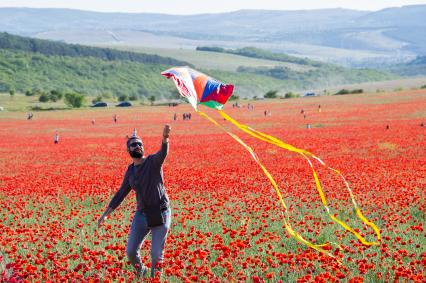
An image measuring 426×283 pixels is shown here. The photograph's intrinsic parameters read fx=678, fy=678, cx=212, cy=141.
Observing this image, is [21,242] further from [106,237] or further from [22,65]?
[22,65]

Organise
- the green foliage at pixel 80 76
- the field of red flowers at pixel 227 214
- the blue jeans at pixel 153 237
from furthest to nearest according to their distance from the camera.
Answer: the green foliage at pixel 80 76 < the field of red flowers at pixel 227 214 < the blue jeans at pixel 153 237

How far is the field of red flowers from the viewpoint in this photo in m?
9.38

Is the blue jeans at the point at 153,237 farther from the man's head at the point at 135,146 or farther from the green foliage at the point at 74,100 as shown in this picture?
the green foliage at the point at 74,100

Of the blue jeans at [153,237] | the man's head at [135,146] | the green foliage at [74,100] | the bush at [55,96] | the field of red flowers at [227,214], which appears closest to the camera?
the man's head at [135,146]

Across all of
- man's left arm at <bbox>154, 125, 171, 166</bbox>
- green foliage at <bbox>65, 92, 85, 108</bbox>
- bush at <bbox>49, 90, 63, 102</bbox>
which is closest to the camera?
man's left arm at <bbox>154, 125, 171, 166</bbox>

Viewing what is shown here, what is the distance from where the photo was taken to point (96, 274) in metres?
9.30

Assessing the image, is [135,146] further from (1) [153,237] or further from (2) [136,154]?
(1) [153,237]

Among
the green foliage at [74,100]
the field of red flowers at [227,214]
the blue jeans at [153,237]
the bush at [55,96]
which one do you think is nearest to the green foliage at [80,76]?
the bush at [55,96]

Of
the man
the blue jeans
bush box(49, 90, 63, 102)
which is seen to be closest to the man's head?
the man

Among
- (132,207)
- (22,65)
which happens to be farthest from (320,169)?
(22,65)

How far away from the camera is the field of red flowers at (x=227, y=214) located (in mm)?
9375

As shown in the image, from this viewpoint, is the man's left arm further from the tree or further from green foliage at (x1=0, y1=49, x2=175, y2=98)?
green foliage at (x1=0, y1=49, x2=175, y2=98)

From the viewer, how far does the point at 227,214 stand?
1476cm

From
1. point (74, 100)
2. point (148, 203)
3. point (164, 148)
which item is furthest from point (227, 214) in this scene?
point (74, 100)
